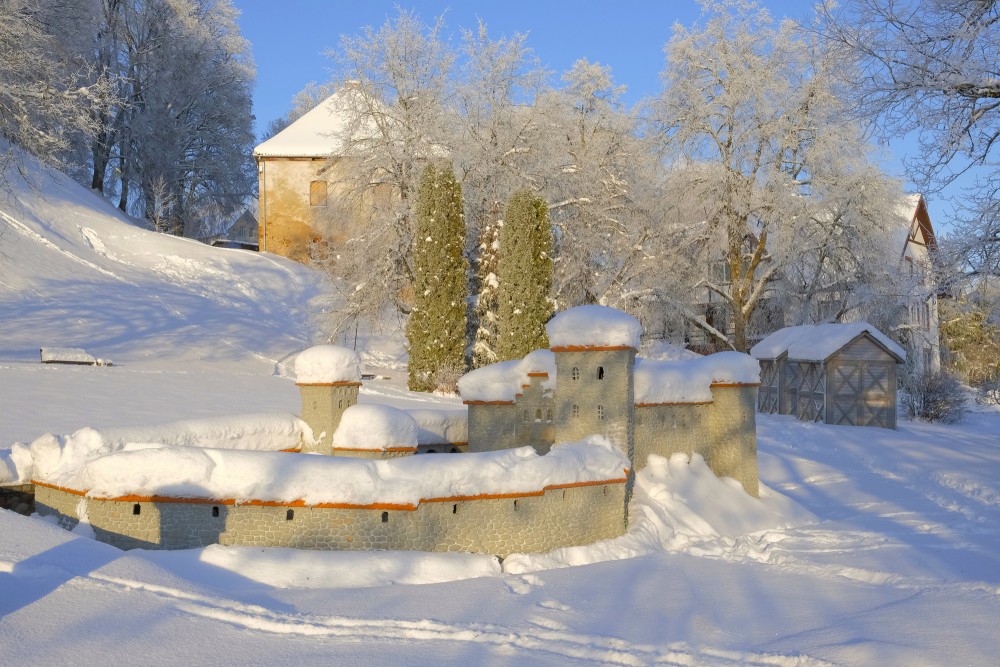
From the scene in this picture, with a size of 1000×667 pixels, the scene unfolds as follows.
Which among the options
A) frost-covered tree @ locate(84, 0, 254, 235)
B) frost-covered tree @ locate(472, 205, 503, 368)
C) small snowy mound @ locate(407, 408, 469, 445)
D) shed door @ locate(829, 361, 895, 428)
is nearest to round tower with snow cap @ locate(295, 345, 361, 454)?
small snowy mound @ locate(407, 408, 469, 445)

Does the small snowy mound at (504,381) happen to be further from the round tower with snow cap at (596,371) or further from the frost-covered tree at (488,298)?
the frost-covered tree at (488,298)

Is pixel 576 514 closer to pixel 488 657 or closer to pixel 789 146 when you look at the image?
pixel 488 657

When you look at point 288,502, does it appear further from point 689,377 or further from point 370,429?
point 689,377

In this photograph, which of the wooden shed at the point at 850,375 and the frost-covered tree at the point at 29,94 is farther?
the wooden shed at the point at 850,375

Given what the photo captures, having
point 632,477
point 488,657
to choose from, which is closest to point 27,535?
point 488,657

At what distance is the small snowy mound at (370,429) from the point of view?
14938 millimetres

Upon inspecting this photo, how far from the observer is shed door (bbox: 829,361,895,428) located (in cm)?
2516

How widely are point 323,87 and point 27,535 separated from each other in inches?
1012

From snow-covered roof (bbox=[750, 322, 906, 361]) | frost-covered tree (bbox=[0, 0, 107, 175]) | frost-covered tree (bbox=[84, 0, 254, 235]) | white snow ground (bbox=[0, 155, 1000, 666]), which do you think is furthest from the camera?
frost-covered tree (bbox=[84, 0, 254, 235])

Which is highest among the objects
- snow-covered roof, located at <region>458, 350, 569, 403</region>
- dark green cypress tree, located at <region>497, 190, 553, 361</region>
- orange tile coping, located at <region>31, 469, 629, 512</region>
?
dark green cypress tree, located at <region>497, 190, 553, 361</region>

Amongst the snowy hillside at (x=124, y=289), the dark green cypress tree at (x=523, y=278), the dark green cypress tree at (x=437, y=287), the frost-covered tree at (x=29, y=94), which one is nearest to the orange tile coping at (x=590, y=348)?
the dark green cypress tree at (x=523, y=278)

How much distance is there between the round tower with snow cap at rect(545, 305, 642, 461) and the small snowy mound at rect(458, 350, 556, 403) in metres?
1.22

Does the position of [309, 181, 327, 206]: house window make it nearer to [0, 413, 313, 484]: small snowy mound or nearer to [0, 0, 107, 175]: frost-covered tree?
[0, 0, 107, 175]: frost-covered tree

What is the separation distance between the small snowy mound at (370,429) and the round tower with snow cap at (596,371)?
3.20 m
